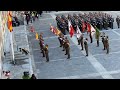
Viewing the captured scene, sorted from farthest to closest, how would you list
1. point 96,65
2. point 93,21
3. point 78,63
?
point 93,21 → point 78,63 → point 96,65

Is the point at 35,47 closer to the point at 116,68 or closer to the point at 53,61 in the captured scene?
the point at 53,61

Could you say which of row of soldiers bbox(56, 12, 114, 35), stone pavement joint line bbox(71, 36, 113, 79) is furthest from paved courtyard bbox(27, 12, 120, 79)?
row of soldiers bbox(56, 12, 114, 35)

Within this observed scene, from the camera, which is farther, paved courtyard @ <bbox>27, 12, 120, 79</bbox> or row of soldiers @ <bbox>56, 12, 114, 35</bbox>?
row of soldiers @ <bbox>56, 12, 114, 35</bbox>

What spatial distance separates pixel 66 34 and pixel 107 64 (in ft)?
29.3

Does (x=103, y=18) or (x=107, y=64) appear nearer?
(x=107, y=64)

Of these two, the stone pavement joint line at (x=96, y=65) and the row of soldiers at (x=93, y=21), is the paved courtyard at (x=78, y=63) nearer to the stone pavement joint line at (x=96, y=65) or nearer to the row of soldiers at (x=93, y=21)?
the stone pavement joint line at (x=96, y=65)

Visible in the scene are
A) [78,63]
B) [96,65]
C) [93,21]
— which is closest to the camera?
[96,65]

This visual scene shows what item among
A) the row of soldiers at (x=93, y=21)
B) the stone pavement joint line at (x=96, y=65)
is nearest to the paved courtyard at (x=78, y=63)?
the stone pavement joint line at (x=96, y=65)

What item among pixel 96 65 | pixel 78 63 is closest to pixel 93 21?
pixel 78 63

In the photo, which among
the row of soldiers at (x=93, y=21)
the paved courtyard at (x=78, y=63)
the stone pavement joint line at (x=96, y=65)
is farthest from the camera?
the row of soldiers at (x=93, y=21)

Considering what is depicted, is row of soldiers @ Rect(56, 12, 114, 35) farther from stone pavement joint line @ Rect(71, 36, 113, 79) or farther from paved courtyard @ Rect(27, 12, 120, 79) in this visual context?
stone pavement joint line @ Rect(71, 36, 113, 79)

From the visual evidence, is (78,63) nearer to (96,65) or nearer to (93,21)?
(96,65)
